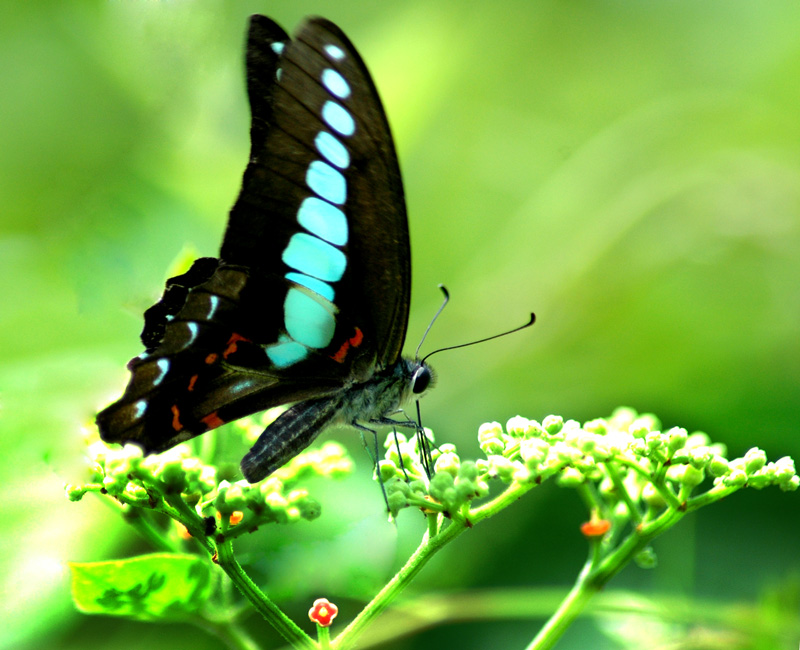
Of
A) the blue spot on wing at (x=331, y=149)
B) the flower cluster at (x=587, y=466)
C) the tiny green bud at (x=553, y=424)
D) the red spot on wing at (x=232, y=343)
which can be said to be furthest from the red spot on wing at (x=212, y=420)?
the tiny green bud at (x=553, y=424)

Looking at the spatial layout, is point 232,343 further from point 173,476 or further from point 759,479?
point 759,479

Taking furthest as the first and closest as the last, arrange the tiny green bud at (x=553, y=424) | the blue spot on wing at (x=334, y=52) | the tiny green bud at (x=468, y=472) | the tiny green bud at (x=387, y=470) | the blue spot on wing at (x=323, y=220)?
1. the blue spot on wing at (x=323, y=220)
2. the blue spot on wing at (x=334, y=52)
3. the tiny green bud at (x=387, y=470)
4. the tiny green bud at (x=553, y=424)
5. the tiny green bud at (x=468, y=472)

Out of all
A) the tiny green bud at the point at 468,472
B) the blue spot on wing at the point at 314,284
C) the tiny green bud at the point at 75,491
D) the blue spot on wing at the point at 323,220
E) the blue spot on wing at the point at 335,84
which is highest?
the blue spot on wing at the point at 335,84

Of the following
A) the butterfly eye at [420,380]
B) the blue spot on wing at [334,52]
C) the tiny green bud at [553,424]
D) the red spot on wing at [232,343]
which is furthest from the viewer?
the butterfly eye at [420,380]

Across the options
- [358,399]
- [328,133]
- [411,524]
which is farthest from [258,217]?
[411,524]

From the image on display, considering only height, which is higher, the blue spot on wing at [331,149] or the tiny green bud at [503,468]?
the blue spot on wing at [331,149]

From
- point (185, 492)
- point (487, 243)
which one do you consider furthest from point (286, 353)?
point (487, 243)

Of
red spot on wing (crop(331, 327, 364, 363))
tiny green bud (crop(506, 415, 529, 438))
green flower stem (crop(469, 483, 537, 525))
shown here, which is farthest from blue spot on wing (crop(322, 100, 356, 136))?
green flower stem (crop(469, 483, 537, 525))

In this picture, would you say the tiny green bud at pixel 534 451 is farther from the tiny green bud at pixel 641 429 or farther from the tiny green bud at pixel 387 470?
the tiny green bud at pixel 387 470

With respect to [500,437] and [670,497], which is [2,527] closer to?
[500,437]
